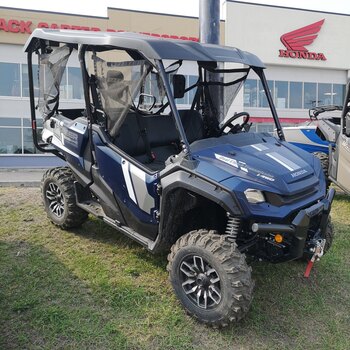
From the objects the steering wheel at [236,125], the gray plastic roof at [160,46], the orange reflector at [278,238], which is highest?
the gray plastic roof at [160,46]

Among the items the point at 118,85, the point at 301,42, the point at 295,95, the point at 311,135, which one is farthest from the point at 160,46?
the point at 301,42

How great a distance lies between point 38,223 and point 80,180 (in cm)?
118

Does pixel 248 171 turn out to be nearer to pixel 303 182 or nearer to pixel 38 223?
pixel 303 182

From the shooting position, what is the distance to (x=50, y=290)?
3770 millimetres

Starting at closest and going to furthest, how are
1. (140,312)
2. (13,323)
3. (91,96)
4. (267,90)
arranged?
(13,323) < (140,312) < (91,96) < (267,90)

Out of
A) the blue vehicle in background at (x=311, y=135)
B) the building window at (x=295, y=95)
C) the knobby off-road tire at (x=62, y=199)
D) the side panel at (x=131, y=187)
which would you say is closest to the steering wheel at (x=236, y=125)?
the side panel at (x=131, y=187)

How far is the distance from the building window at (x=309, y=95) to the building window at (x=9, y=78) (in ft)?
53.8

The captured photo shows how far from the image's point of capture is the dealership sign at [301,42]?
25469 millimetres

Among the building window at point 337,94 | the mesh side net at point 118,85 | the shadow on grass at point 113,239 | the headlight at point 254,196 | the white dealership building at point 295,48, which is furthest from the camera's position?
the building window at point 337,94

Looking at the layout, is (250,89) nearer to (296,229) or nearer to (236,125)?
(236,125)

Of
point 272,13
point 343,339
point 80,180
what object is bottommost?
point 343,339

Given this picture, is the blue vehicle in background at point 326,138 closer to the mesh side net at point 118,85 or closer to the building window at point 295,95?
the mesh side net at point 118,85

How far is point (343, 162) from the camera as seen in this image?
6.81 metres

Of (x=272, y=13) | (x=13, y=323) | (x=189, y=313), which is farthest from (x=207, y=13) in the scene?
(x=272, y=13)
